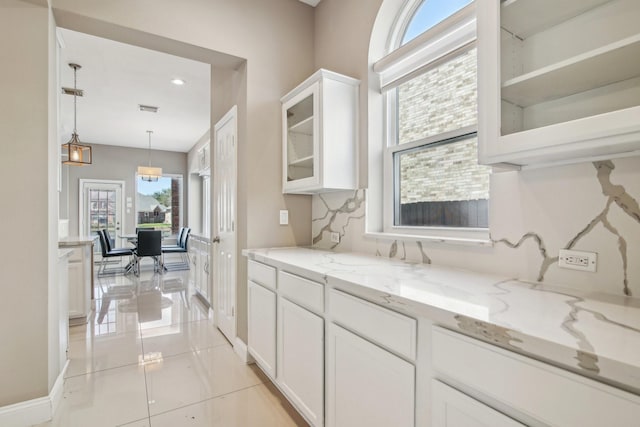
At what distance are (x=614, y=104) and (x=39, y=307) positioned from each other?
9.82 feet

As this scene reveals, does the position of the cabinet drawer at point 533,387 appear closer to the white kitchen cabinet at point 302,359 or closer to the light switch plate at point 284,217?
the white kitchen cabinet at point 302,359

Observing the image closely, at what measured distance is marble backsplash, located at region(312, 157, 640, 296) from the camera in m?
1.10

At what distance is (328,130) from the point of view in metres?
2.19

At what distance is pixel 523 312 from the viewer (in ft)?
2.99

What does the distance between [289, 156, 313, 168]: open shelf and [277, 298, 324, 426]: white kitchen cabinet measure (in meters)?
1.03

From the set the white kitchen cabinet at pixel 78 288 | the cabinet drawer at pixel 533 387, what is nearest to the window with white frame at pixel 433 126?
the cabinet drawer at pixel 533 387

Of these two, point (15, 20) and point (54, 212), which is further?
point (54, 212)

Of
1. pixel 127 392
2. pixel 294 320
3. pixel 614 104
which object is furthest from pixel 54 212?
pixel 614 104

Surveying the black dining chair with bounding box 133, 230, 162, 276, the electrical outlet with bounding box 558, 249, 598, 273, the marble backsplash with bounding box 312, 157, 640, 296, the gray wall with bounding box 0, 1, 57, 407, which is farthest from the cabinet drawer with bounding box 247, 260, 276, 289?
the black dining chair with bounding box 133, 230, 162, 276

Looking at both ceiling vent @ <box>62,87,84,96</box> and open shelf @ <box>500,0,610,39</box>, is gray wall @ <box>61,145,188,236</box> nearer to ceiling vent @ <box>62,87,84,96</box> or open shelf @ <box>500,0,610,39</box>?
ceiling vent @ <box>62,87,84,96</box>

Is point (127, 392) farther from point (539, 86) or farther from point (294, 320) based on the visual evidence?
point (539, 86)

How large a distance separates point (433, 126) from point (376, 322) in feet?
4.38

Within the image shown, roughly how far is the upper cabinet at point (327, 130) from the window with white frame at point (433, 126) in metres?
0.25

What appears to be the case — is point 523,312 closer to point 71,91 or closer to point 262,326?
point 262,326
